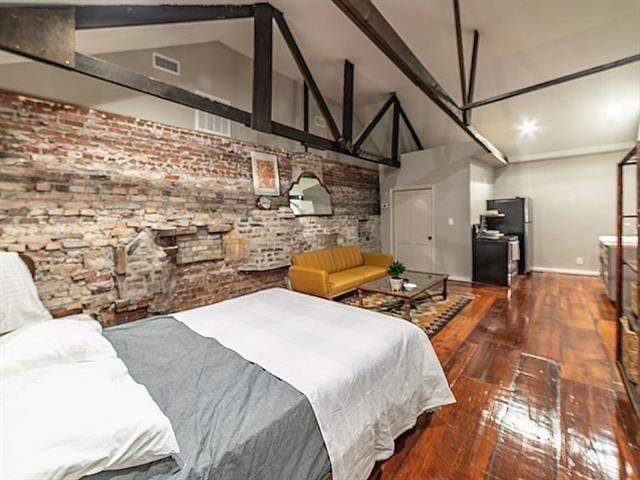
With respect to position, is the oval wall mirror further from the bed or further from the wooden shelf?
the wooden shelf

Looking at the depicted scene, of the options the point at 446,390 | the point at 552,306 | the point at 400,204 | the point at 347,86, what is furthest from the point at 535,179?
the point at 446,390

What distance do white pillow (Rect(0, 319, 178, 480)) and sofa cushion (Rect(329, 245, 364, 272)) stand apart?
13.2 feet

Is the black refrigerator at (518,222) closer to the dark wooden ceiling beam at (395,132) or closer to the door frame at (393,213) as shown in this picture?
the door frame at (393,213)

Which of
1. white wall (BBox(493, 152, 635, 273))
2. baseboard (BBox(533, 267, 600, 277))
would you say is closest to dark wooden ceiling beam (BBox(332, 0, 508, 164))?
white wall (BBox(493, 152, 635, 273))

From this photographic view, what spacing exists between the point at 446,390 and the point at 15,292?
312cm

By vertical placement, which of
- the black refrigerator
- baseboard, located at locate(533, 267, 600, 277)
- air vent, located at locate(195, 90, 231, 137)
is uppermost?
air vent, located at locate(195, 90, 231, 137)

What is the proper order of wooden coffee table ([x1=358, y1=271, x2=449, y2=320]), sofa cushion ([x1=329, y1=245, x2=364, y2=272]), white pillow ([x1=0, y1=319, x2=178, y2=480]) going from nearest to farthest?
white pillow ([x1=0, y1=319, x2=178, y2=480]), wooden coffee table ([x1=358, y1=271, x2=449, y2=320]), sofa cushion ([x1=329, y1=245, x2=364, y2=272])

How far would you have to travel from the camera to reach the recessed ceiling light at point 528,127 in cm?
541

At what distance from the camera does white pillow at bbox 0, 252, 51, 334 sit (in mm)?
2047

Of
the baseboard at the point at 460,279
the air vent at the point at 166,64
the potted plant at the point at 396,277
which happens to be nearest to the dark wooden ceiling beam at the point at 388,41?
the potted plant at the point at 396,277

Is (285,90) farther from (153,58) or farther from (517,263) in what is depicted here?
(517,263)

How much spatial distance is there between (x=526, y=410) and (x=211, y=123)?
4.41m

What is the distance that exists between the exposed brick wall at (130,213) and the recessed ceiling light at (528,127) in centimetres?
451

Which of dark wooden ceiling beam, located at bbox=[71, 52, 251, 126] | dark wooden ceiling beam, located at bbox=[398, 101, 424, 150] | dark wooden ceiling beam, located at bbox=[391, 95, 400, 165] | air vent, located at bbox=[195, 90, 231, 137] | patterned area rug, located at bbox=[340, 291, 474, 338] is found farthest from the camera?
dark wooden ceiling beam, located at bbox=[398, 101, 424, 150]
